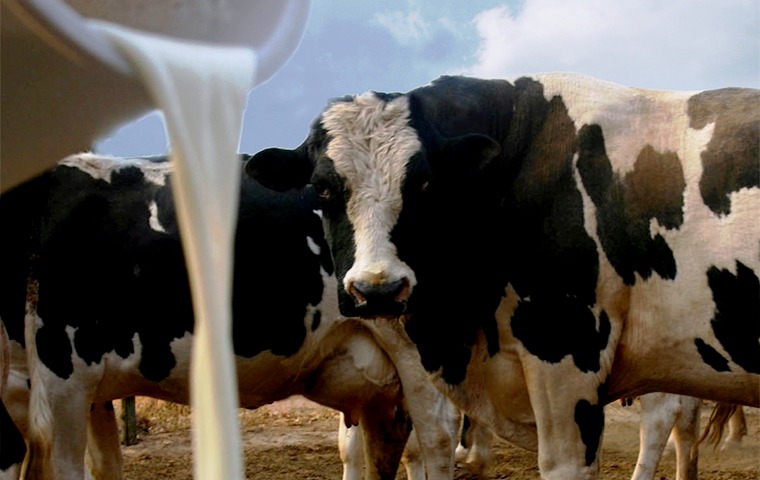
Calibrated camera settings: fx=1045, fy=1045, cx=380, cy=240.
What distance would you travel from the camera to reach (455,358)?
13.3ft

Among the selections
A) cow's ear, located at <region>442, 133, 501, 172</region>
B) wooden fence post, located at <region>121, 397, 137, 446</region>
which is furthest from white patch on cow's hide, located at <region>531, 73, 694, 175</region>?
wooden fence post, located at <region>121, 397, 137, 446</region>

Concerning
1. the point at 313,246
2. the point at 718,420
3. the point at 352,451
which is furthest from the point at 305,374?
the point at 718,420

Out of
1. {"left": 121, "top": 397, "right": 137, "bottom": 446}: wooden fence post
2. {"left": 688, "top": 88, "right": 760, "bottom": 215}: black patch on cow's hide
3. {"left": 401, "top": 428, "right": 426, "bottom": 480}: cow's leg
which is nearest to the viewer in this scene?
{"left": 688, "top": 88, "right": 760, "bottom": 215}: black patch on cow's hide

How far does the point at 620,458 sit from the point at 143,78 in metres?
7.59

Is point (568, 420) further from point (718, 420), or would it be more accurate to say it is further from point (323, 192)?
point (718, 420)

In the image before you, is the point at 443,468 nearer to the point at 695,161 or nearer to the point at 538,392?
the point at 538,392

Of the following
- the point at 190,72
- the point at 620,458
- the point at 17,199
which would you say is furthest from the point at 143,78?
the point at 620,458

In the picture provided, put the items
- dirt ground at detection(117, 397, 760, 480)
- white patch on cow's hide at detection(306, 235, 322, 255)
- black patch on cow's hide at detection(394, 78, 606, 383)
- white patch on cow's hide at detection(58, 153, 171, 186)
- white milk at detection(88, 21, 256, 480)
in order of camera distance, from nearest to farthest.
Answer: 1. white milk at detection(88, 21, 256, 480)
2. black patch on cow's hide at detection(394, 78, 606, 383)
3. white patch on cow's hide at detection(306, 235, 322, 255)
4. white patch on cow's hide at detection(58, 153, 171, 186)
5. dirt ground at detection(117, 397, 760, 480)

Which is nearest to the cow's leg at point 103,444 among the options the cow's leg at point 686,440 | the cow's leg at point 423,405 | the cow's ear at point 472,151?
the cow's leg at point 423,405

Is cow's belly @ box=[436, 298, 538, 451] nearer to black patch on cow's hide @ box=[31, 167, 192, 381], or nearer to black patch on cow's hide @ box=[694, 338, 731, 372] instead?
black patch on cow's hide @ box=[694, 338, 731, 372]

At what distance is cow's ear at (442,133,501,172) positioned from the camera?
3883mm

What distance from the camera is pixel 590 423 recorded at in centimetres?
369

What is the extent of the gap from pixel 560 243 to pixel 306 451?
5.92m

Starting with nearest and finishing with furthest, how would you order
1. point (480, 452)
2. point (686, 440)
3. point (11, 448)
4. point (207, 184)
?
1. point (207, 184)
2. point (11, 448)
3. point (686, 440)
4. point (480, 452)
